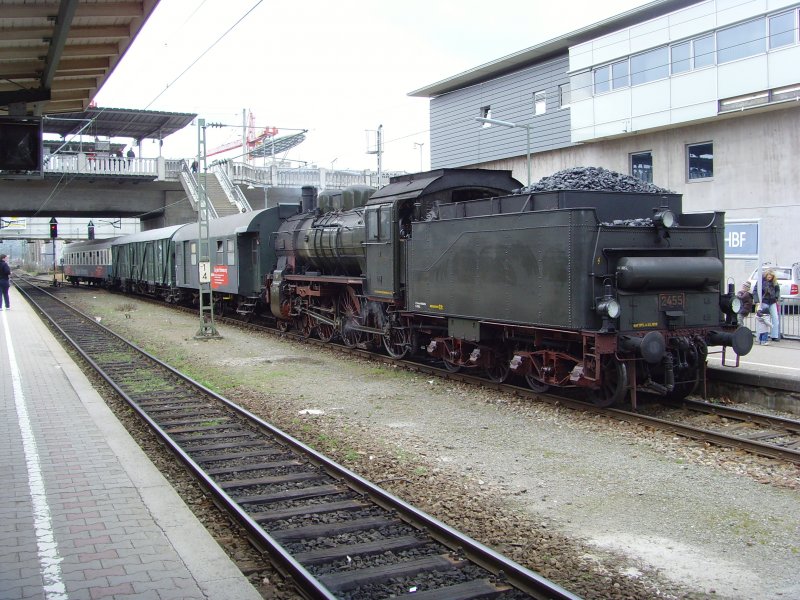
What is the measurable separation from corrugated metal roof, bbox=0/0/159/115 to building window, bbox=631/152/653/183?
1819cm

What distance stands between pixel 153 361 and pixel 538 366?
772cm

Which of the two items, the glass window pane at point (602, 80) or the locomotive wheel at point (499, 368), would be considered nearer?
the locomotive wheel at point (499, 368)

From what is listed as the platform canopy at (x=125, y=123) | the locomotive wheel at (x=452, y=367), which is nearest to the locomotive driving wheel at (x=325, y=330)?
the locomotive wheel at (x=452, y=367)

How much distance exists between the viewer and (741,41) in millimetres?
19172

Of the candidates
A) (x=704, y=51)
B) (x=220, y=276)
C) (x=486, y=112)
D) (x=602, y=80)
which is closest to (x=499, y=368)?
(x=220, y=276)

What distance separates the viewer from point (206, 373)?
1244cm

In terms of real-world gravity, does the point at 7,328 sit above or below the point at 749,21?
below

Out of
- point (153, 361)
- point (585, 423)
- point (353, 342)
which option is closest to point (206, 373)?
point (153, 361)

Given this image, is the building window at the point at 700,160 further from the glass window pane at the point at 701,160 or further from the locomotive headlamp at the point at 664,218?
the locomotive headlamp at the point at 664,218

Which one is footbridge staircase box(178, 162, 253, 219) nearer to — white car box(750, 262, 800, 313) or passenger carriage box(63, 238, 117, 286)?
passenger carriage box(63, 238, 117, 286)

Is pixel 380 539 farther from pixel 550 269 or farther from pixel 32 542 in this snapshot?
pixel 550 269

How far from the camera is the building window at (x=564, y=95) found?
25656mm

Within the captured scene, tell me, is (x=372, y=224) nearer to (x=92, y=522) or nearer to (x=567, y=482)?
(x=567, y=482)

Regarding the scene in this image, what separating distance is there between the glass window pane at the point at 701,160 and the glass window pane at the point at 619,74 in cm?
317
